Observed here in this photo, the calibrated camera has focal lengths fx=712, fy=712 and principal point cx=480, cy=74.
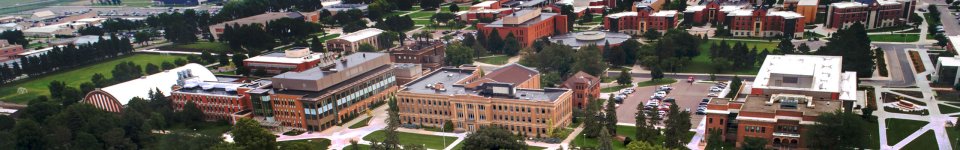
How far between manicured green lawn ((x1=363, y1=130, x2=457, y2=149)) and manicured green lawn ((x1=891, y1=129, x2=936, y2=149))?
40323mm

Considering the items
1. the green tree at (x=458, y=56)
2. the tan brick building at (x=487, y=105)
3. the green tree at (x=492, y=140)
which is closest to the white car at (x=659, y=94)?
the tan brick building at (x=487, y=105)

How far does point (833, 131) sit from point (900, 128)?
621 inches

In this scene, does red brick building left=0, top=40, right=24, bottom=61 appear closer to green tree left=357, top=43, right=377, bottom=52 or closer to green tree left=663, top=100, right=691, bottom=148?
green tree left=357, top=43, right=377, bottom=52

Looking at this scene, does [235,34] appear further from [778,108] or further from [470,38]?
[778,108]

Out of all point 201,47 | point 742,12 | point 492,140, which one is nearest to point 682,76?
point 742,12

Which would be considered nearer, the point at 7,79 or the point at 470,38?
the point at 7,79

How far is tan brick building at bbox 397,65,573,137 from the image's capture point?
6825cm

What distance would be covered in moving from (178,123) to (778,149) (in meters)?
62.2

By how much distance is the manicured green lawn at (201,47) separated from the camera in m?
131

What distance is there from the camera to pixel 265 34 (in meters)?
124

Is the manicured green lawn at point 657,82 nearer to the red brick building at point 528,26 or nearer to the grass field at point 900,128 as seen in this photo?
the grass field at point 900,128

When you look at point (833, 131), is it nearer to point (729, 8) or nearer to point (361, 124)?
point (361, 124)

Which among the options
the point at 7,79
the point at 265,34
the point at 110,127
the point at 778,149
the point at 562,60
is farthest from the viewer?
the point at 265,34

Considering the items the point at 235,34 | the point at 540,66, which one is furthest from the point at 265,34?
the point at 540,66
